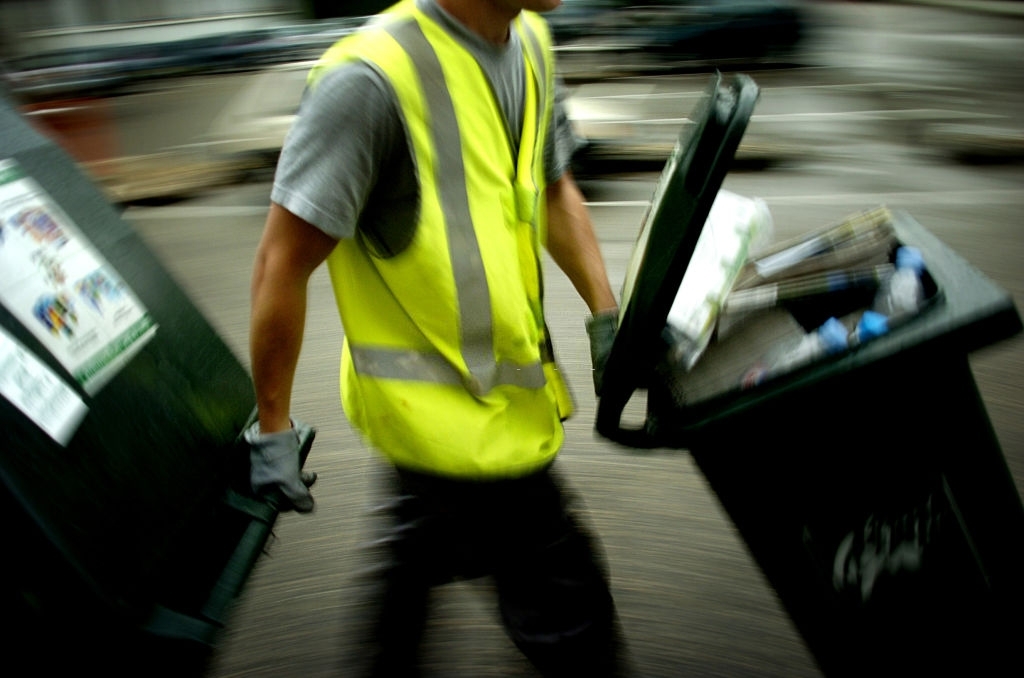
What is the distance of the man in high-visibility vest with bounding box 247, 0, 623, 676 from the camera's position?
4.30 ft

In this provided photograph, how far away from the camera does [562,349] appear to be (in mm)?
4051

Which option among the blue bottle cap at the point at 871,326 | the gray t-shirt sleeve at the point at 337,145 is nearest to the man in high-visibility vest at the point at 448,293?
the gray t-shirt sleeve at the point at 337,145

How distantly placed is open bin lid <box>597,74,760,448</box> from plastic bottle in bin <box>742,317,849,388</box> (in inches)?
6.0

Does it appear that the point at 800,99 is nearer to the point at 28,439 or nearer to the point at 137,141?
the point at 137,141

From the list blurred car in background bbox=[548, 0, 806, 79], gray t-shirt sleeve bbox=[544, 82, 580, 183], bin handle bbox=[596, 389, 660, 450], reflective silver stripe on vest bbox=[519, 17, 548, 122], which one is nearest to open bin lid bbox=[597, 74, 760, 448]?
bin handle bbox=[596, 389, 660, 450]

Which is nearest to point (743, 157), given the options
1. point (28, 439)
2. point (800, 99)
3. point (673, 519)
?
point (800, 99)

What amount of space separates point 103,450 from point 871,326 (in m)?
1.20

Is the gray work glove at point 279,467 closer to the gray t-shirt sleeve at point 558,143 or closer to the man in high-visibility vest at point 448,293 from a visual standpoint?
the man in high-visibility vest at point 448,293

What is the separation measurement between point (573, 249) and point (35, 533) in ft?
3.77

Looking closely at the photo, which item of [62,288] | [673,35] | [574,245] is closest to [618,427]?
[574,245]

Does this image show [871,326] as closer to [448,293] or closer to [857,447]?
[857,447]

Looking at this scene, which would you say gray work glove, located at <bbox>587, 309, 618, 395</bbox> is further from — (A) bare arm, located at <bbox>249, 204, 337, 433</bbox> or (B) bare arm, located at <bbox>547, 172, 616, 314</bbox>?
(A) bare arm, located at <bbox>249, 204, 337, 433</bbox>

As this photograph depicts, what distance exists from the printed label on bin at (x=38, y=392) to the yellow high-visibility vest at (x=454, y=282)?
46 centimetres

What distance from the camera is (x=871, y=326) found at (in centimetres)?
120
